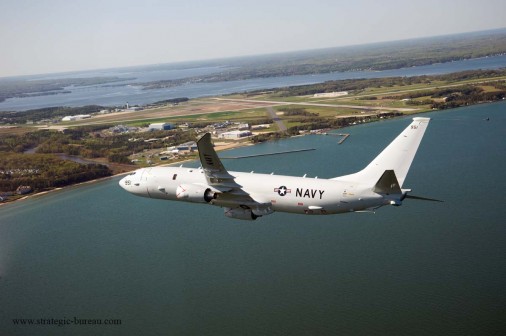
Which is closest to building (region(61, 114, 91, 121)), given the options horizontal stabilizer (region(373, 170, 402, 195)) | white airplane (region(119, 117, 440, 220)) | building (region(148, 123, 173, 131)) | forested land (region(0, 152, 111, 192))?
building (region(148, 123, 173, 131))

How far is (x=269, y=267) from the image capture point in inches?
2239

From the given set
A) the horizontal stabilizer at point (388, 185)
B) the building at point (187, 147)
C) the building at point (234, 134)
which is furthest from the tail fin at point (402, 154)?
the building at point (234, 134)

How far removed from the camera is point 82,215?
82.0 metres

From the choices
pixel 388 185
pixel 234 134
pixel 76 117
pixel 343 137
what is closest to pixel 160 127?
pixel 234 134

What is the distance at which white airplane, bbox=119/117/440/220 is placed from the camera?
33406 mm

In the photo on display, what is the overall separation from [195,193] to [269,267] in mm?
22401

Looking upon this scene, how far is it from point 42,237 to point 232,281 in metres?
35.0

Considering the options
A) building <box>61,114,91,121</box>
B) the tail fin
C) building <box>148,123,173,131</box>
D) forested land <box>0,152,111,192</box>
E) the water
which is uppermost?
the tail fin

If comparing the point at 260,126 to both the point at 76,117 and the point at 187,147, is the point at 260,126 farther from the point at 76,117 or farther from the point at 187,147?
the point at 76,117

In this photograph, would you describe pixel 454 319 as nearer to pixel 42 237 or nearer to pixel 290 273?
pixel 290 273

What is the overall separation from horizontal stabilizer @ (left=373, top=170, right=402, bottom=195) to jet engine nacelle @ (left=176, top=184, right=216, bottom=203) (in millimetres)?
12395

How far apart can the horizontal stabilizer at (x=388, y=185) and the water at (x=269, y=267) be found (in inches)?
738

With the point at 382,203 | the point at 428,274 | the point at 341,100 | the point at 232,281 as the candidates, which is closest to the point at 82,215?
the point at 232,281

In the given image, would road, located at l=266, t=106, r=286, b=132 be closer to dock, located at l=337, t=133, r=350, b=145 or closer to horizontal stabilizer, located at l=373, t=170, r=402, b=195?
dock, located at l=337, t=133, r=350, b=145
